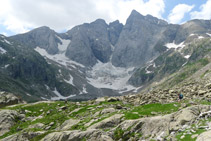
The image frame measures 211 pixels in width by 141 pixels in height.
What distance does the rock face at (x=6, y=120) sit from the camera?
39.2 metres

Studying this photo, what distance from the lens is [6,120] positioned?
41.6 m

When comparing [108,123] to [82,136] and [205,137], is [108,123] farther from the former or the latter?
[205,137]

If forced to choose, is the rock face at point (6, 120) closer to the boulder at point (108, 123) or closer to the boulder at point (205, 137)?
the boulder at point (108, 123)

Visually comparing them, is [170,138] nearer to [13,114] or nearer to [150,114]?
[150,114]

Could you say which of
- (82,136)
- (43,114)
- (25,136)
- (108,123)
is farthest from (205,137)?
(43,114)

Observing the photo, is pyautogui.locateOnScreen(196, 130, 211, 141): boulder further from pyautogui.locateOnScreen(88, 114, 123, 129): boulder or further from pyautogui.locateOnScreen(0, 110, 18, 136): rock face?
pyautogui.locateOnScreen(0, 110, 18, 136): rock face

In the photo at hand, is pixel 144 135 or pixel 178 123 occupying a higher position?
pixel 178 123

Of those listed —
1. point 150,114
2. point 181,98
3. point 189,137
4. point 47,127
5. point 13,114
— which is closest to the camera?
point 189,137

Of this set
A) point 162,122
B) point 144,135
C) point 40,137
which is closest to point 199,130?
point 162,122

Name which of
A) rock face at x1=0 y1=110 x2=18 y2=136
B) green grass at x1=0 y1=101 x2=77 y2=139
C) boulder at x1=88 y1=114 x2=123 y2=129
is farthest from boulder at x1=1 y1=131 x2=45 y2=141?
rock face at x1=0 y1=110 x2=18 y2=136

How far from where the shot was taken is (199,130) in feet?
49.0

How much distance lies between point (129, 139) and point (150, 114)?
253 inches

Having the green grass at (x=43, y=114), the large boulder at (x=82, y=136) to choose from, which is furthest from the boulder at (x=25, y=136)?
the large boulder at (x=82, y=136)

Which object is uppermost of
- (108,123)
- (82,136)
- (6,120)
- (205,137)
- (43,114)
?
(205,137)
